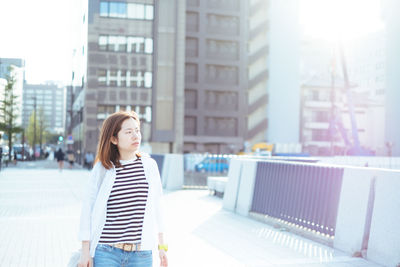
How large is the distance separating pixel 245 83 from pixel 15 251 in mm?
60319

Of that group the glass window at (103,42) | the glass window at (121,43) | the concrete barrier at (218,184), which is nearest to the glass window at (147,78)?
the glass window at (121,43)

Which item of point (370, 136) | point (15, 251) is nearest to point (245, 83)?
point (370, 136)

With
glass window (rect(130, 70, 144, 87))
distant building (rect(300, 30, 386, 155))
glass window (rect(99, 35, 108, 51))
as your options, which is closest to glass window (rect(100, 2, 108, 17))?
glass window (rect(99, 35, 108, 51))

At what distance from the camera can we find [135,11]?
166 ft

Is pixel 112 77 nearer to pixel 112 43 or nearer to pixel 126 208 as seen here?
pixel 112 43

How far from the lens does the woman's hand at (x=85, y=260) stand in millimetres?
3193

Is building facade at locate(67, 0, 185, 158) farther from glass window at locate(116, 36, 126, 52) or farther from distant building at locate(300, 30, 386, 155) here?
distant building at locate(300, 30, 386, 155)

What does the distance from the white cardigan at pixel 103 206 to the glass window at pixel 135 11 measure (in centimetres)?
4897

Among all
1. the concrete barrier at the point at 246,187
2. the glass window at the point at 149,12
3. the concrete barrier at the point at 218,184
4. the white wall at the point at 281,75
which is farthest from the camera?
the white wall at the point at 281,75

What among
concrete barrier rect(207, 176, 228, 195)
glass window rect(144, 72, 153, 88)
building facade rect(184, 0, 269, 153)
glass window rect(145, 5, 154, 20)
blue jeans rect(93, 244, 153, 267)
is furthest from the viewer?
building facade rect(184, 0, 269, 153)

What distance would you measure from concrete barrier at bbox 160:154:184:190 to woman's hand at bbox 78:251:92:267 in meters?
17.2

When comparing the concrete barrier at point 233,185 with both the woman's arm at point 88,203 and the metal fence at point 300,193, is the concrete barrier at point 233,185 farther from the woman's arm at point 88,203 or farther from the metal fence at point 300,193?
the woman's arm at point 88,203

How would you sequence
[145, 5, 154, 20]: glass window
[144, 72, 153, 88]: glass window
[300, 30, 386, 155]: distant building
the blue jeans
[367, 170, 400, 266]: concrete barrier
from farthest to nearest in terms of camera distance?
[300, 30, 386, 155]: distant building
[144, 72, 153, 88]: glass window
[145, 5, 154, 20]: glass window
[367, 170, 400, 266]: concrete barrier
the blue jeans

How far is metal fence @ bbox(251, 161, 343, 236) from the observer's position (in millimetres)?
8297
